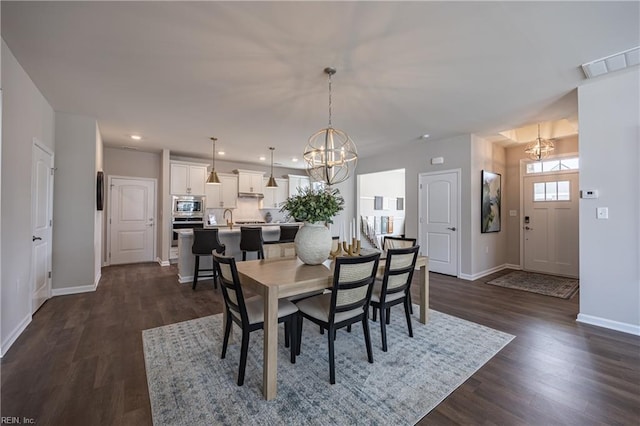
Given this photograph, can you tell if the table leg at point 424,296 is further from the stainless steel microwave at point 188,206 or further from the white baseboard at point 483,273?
the stainless steel microwave at point 188,206

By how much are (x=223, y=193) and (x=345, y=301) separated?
226 inches

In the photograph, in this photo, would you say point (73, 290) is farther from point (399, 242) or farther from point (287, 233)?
point (399, 242)

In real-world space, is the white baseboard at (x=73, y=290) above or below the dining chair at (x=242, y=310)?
below

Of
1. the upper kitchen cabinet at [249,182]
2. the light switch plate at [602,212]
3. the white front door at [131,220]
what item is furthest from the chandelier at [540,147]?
the white front door at [131,220]

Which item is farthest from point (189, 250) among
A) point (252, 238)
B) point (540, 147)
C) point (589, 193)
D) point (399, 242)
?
point (540, 147)

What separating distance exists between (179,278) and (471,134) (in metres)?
5.75

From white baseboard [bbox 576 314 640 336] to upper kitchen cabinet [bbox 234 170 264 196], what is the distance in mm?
6611

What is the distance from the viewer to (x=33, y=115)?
3.02 metres

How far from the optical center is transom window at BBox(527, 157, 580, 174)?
5137mm

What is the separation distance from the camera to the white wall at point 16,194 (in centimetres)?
237

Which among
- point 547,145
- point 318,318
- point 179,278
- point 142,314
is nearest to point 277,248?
point 318,318

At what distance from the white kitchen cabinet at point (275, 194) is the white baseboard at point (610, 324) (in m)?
6.41

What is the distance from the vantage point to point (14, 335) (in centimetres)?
254

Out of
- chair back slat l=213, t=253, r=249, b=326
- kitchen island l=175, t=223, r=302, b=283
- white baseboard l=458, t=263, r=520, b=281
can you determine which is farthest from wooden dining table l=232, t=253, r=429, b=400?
white baseboard l=458, t=263, r=520, b=281
